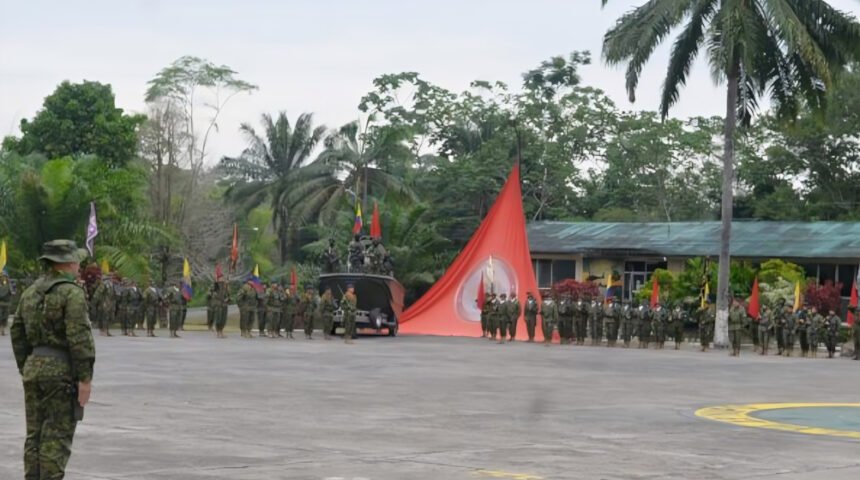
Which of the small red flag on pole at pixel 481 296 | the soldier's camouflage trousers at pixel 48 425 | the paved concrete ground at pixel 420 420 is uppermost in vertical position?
the small red flag on pole at pixel 481 296

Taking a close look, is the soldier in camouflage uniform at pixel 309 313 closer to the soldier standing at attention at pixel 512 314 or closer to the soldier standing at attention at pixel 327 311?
the soldier standing at attention at pixel 327 311

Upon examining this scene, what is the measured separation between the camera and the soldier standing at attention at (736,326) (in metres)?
34.8

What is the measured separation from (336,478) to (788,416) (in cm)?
818

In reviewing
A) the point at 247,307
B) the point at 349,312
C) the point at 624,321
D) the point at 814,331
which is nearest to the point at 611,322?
the point at 624,321

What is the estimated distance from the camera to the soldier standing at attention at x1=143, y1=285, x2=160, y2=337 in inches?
1393

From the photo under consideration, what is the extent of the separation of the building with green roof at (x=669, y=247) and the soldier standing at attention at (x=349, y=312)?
714 inches

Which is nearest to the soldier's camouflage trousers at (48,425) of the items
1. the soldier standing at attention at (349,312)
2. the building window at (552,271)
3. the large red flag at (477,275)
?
the soldier standing at attention at (349,312)

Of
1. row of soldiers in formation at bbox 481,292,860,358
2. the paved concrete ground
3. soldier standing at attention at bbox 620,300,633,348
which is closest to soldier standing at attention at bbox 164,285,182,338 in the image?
the paved concrete ground

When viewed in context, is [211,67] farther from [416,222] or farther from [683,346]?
[683,346]

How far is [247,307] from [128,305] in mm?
3383

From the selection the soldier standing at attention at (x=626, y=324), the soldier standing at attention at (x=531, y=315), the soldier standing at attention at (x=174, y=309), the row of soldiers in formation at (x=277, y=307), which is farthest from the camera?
the soldier standing at attention at (x=531, y=315)

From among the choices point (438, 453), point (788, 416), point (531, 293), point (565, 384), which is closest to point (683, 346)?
point (531, 293)

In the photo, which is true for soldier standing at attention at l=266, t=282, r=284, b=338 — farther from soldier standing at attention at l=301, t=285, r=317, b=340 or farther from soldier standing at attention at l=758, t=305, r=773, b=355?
soldier standing at attention at l=758, t=305, r=773, b=355

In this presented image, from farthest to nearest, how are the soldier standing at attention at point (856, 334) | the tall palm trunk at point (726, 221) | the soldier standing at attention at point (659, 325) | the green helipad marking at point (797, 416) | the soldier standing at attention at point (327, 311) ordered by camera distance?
the tall palm trunk at point (726, 221) < the soldier standing at attention at point (659, 325) < the soldier standing at attention at point (327, 311) < the soldier standing at attention at point (856, 334) < the green helipad marking at point (797, 416)
